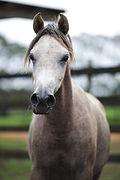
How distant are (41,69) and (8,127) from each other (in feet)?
13.7

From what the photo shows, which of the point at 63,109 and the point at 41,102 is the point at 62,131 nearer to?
the point at 63,109

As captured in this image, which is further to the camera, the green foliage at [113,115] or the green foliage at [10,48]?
the green foliage at [10,48]

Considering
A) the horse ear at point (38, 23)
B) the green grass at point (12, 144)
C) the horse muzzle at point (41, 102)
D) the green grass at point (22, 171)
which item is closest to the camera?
the horse muzzle at point (41, 102)

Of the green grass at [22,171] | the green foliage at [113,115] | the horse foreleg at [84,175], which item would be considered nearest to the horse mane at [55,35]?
the horse foreleg at [84,175]

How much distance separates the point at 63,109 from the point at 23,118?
4179mm

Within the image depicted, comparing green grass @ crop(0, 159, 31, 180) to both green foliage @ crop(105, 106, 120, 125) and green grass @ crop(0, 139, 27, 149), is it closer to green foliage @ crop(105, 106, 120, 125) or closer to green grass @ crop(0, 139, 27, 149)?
green grass @ crop(0, 139, 27, 149)

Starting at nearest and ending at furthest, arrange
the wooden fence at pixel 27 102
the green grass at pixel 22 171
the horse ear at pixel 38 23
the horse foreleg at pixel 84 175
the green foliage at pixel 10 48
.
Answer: the horse ear at pixel 38 23 < the horse foreleg at pixel 84 175 < the green grass at pixel 22 171 < the wooden fence at pixel 27 102 < the green foliage at pixel 10 48

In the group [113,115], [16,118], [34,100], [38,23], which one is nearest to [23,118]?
[16,118]

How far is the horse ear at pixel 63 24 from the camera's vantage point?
254cm

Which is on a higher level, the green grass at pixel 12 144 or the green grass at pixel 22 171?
the green grass at pixel 22 171

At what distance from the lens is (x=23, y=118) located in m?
6.70

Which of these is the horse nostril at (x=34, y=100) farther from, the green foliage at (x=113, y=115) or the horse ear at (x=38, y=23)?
the green foliage at (x=113, y=115)

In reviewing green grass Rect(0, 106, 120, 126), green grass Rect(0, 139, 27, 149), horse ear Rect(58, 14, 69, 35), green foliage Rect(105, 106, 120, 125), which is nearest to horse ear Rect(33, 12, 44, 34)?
horse ear Rect(58, 14, 69, 35)

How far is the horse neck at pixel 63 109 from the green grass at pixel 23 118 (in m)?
2.59
